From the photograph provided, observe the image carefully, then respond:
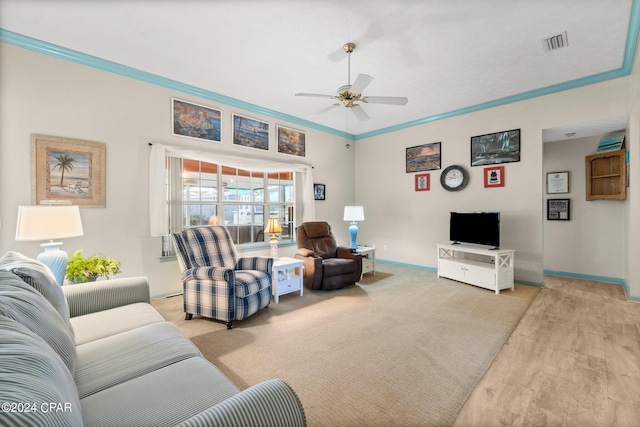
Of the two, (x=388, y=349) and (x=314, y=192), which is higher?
(x=314, y=192)

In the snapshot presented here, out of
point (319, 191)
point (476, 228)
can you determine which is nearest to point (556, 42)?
point (476, 228)

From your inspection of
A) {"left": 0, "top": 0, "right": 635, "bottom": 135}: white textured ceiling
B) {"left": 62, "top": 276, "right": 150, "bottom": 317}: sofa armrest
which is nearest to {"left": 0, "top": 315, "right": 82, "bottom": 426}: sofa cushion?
{"left": 62, "top": 276, "right": 150, "bottom": 317}: sofa armrest

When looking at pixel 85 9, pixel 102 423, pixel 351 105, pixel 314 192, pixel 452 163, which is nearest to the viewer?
pixel 102 423

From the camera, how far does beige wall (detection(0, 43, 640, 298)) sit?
2.81 m

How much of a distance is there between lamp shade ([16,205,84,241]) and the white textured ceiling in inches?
70.2

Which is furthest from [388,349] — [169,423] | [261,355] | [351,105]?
[351,105]

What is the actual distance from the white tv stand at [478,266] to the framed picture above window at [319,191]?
2479 millimetres

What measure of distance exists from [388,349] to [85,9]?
399cm

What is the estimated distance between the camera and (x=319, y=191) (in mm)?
5750

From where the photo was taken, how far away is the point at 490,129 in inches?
180

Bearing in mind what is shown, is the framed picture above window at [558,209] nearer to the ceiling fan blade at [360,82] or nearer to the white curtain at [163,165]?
the ceiling fan blade at [360,82]

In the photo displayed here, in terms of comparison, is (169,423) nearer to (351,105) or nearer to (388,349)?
(388,349)

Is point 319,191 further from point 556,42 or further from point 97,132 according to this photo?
point 556,42

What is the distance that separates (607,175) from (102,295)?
260 inches
